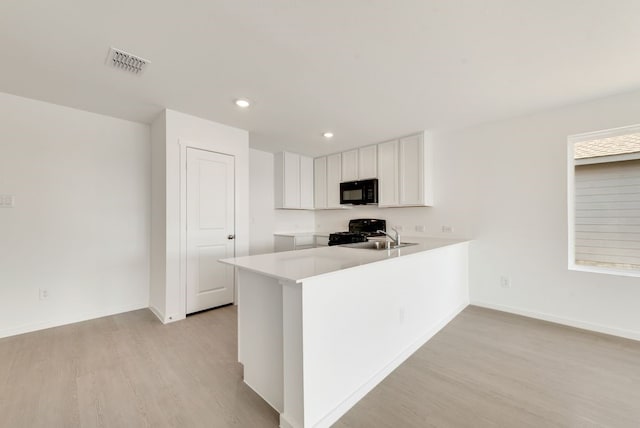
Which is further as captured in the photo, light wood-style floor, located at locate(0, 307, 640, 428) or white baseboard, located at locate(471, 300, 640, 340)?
white baseboard, located at locate(471, 300, 640, 340)

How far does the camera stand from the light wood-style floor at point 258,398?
1508mm

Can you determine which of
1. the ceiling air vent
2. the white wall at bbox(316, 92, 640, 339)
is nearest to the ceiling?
the ceiling air vent

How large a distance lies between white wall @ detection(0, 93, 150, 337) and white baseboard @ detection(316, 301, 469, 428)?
9.54ft

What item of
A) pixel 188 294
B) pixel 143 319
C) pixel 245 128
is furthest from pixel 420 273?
pixel 143 319

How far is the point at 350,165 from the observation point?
4590 millimetres

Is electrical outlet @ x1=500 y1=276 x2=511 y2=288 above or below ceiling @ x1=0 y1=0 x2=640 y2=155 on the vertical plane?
below

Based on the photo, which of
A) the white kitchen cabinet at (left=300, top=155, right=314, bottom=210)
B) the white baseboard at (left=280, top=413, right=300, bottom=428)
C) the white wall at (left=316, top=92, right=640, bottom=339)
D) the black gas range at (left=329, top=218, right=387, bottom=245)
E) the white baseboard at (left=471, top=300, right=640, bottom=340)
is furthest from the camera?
the white kitchen cabinet at (left=300, top=155, right=314, bottom=210)

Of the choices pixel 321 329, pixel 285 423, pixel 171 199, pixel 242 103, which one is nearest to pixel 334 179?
pixel 242 103

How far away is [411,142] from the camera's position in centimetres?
379

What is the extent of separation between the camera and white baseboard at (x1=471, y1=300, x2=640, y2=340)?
2.50 meters

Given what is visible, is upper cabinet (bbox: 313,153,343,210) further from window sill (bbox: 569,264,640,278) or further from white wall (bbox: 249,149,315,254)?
window sill (bbox: 569,264,640,278)

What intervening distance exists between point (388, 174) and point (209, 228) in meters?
2.74

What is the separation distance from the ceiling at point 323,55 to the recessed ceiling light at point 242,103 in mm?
88

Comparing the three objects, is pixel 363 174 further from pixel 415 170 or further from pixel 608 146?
pixel 608 146
